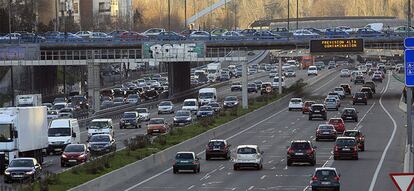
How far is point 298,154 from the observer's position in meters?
54.7

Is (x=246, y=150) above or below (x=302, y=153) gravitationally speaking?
above

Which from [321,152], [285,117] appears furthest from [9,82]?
[321,152]

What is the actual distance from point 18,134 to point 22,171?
6031 mm

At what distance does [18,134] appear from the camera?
2014 inches

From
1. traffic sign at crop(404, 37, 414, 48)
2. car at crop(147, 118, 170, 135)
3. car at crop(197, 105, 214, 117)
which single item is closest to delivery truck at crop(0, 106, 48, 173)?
car at crop(147, 118, 170, 135)

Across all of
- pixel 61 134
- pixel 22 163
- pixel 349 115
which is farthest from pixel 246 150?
pixel 349 115

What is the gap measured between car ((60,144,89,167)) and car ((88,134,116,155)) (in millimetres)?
4278

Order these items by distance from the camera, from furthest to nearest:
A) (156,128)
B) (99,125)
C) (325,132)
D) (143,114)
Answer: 1. (143,114)
2. (156,128)
3. (99,125)
4. (325,132)

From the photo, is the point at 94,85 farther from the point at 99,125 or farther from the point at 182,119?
the point at 99,125

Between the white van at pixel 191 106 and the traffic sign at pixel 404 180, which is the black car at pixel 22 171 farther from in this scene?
the white van at pixel 191 106

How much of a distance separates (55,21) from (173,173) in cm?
11723

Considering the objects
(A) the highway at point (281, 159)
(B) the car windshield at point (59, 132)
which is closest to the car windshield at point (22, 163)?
(A) the highway at point (281, 159)

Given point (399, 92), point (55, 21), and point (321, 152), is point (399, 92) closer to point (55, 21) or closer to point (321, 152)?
point (55, 21)

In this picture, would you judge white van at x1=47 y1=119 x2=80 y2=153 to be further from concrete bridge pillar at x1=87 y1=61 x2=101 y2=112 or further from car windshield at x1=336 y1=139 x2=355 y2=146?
concrete bridge pillar at x1=87 y1=61 x2=101 y2=112
